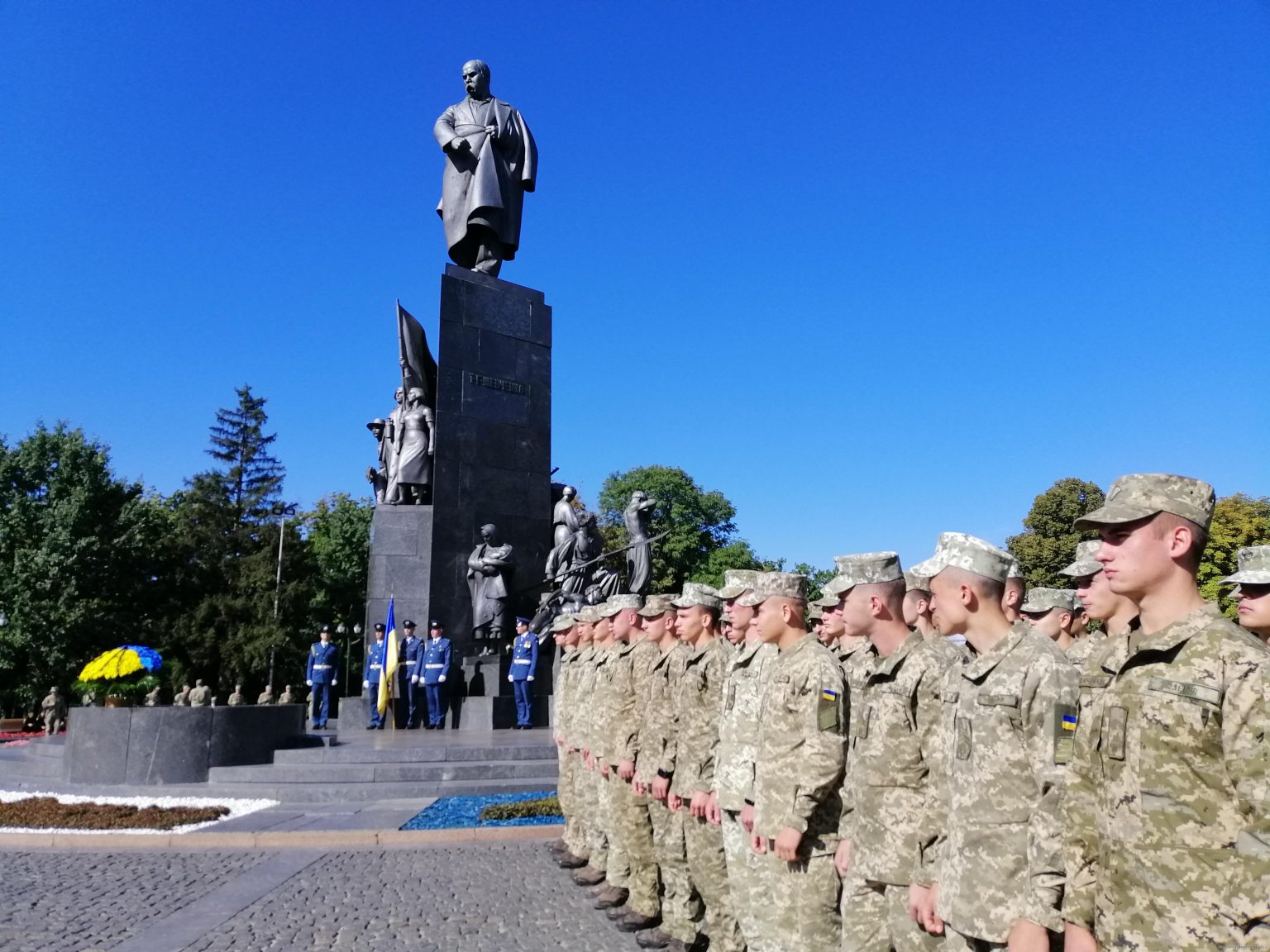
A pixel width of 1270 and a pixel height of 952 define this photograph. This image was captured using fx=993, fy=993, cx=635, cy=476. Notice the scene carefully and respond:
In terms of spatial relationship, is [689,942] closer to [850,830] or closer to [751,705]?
[751,705]

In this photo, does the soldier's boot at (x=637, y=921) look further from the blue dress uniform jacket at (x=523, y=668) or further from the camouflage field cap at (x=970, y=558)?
the blue dress uniform jacket at (x=523, y=668)

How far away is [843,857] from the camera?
3754mm

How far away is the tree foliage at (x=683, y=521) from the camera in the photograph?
5122cm

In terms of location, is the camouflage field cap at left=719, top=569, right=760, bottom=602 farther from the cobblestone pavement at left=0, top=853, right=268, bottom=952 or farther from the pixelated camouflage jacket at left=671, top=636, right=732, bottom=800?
the cobblestone pavement at left=0, top=853, right=268, bottom=952

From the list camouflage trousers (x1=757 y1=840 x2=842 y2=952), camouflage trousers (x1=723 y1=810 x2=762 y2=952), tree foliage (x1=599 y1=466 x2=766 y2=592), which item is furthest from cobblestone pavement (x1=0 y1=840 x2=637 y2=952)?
tree foliage (x1=599 y1=466 x2=766 y2=592)

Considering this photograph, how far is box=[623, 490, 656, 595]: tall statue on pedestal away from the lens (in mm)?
18047

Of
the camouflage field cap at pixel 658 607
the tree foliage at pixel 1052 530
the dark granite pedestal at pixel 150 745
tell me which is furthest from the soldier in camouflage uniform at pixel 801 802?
the tree foliage at pixel 1052 530

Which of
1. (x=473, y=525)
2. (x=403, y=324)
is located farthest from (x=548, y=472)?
(x=403, y=324)

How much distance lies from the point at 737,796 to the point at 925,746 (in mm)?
1319

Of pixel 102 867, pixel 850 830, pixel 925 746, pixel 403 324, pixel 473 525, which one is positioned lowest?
pixel 102 867

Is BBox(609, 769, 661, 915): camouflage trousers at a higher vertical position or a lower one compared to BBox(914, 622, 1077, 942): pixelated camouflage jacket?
lower

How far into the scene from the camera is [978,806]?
287 cm

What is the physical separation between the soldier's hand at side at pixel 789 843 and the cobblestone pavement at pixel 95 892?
4162mm

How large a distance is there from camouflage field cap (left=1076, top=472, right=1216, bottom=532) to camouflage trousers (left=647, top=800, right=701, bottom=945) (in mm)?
3651
